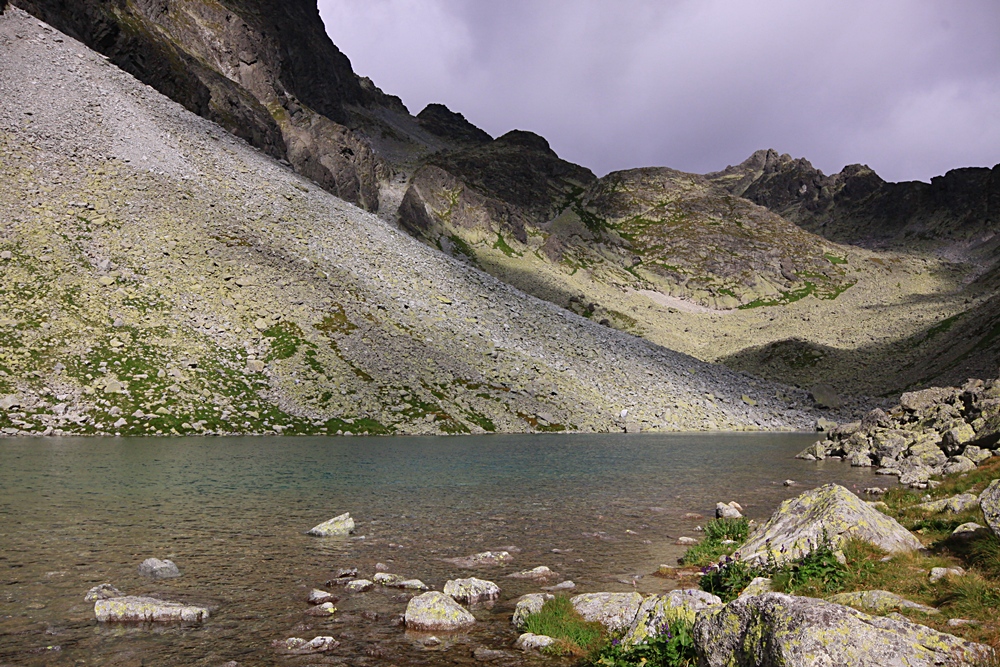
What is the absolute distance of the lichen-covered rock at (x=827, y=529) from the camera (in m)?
11.8

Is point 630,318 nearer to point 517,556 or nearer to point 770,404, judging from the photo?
point 770,404

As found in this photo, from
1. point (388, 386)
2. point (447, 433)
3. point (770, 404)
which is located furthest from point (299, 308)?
point (770, 404)

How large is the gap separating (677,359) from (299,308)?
54725 mm

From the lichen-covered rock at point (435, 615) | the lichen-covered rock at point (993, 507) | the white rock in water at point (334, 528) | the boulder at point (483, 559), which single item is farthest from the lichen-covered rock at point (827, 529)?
the white rock in water at point (334, 528)

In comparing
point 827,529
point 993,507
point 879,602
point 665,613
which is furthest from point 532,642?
point 993,507

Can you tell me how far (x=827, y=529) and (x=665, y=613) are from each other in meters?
5.40

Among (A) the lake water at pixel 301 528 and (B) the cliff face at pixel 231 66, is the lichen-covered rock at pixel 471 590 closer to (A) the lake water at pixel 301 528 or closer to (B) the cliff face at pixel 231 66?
(A) the lake water at pixel 301 528

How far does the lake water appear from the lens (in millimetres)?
11055

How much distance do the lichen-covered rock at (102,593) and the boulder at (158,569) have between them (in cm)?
133

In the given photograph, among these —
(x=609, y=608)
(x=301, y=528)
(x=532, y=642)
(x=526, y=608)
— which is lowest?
(x=301, y=528)

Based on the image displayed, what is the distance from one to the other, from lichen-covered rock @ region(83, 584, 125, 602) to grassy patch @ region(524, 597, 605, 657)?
894cm

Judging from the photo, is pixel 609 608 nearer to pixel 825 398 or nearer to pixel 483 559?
pixel 483 559

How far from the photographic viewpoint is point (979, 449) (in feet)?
96.0

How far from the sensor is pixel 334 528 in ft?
64.3
